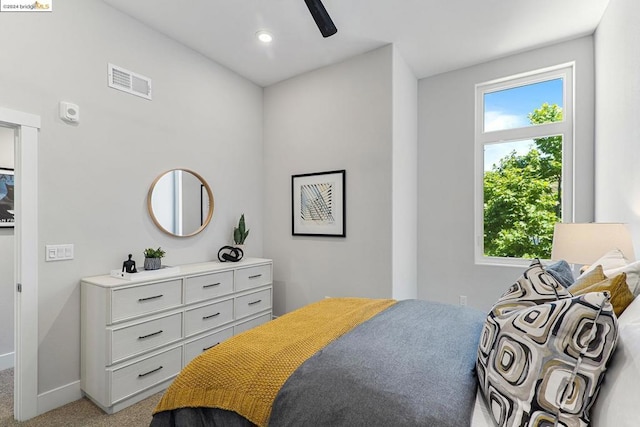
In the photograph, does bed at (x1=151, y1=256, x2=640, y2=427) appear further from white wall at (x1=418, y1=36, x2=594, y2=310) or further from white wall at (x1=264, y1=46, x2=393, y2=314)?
white wall at (x1=418, y1=36, x2=594, y2=310)

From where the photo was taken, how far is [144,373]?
228 centimetres

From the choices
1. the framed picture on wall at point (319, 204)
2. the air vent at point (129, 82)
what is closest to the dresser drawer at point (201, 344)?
the framed picture on wall at point (319, 204)

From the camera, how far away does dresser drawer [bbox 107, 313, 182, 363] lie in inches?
83.9

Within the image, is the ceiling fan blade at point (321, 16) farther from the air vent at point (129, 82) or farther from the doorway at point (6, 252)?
the doorway at point (6, 252)

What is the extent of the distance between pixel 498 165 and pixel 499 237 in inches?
30.4

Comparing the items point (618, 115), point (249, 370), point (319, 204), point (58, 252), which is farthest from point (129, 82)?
point (618, 115)

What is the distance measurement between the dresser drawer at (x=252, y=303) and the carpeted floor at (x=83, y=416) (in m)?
0.97

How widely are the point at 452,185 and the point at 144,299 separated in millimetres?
3165

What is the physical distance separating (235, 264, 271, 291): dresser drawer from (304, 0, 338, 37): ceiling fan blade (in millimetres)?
2178

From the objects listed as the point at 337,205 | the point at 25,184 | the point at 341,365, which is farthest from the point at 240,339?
the point at 337,205

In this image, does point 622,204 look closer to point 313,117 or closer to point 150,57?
point 313,117

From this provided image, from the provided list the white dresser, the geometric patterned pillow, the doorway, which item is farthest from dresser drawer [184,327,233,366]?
the geometric patterned pillow

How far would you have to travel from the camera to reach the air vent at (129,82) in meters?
2.55

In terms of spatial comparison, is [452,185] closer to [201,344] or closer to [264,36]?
[264,36]
